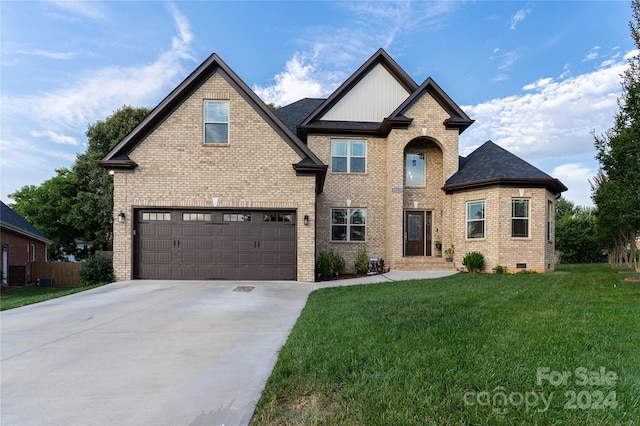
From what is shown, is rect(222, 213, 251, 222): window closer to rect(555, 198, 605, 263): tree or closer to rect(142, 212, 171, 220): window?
rect(142, 212, 171, 220): window

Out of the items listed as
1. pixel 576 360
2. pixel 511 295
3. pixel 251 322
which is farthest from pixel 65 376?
pixel 511 295

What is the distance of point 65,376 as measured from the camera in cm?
353

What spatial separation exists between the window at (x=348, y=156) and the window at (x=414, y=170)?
2.08 meters

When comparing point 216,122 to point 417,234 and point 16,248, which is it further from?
point 16,248

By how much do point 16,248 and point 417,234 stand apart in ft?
73.1

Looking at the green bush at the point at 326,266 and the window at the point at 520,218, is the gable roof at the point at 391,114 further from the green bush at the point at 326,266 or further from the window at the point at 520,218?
the green bush at the point at 326,266

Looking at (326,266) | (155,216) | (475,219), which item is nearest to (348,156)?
(326,266)

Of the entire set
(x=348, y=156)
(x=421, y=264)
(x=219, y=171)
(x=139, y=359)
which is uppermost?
(x=348, y=156)

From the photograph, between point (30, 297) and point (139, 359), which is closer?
point (139, 359)

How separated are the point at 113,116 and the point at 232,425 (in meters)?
28.0

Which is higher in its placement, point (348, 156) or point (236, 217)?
point (348, 156)

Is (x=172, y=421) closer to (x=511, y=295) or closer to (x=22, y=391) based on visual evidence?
(x=22, y=391)

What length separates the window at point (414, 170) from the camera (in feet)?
49.8

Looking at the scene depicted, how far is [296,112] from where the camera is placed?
16797 millimetres
